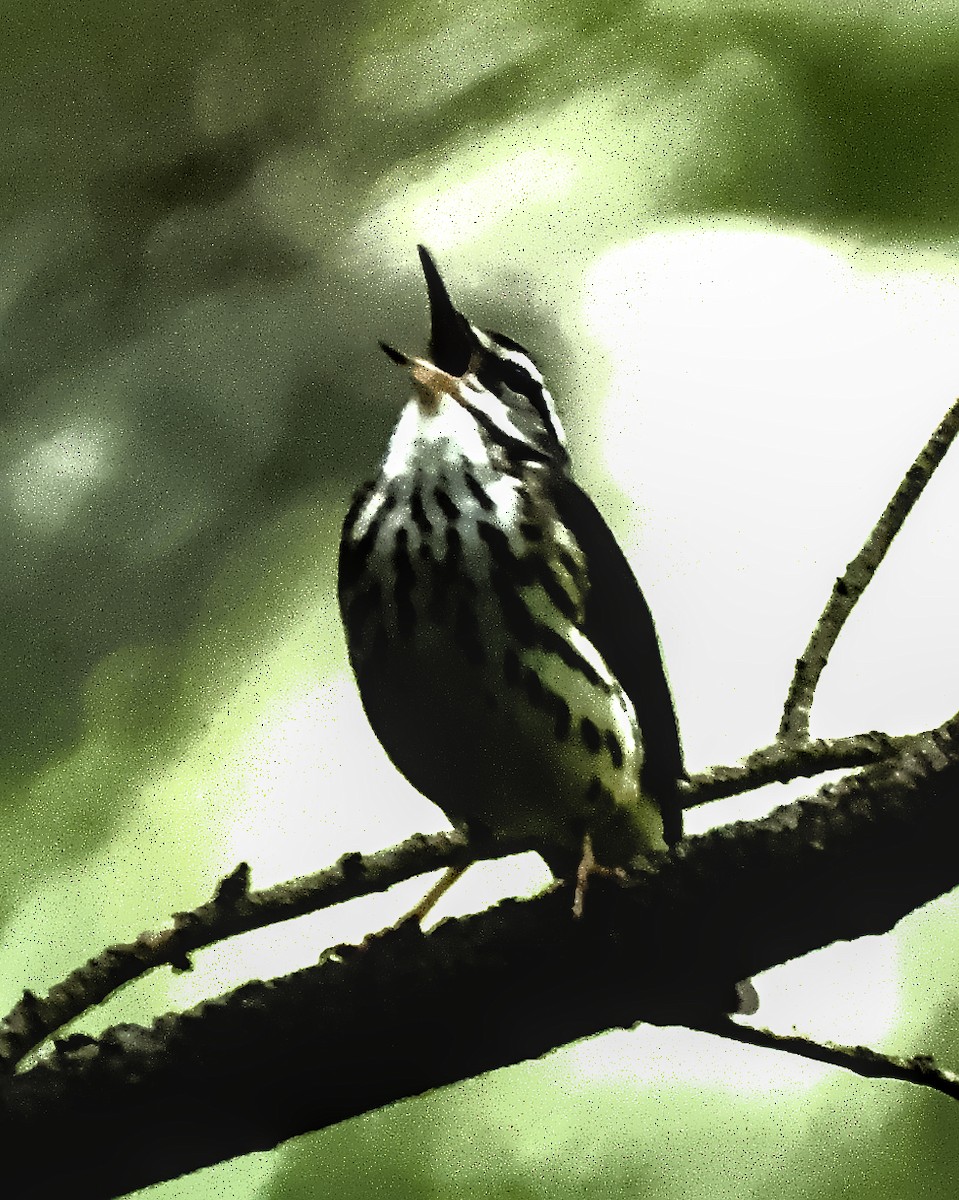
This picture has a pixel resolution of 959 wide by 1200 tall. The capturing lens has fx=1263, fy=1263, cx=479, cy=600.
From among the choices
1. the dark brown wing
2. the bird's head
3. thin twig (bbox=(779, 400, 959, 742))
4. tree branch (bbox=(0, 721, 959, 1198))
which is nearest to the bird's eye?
the bird's head

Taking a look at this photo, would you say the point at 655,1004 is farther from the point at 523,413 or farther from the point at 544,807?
the point at 523,413

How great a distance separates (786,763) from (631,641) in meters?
0.16

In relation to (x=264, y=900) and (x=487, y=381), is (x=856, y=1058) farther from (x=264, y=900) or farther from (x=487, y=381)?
(x=487, y=381)

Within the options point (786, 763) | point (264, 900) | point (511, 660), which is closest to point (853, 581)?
point (786, 763)

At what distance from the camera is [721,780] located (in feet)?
3.36

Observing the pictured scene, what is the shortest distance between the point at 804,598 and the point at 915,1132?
1.39 feet

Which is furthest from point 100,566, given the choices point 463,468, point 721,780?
point 721,780

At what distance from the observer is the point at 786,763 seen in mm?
1009

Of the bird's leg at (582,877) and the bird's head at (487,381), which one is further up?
the bird's head at (487,381)

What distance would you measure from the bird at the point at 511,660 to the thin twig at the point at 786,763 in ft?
0.08

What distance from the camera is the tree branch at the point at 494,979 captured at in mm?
903

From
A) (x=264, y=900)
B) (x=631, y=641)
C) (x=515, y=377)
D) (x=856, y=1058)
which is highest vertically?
(x=515, y=377)

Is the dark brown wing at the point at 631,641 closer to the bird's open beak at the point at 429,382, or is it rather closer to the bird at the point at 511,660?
the bird at the point at 511,660

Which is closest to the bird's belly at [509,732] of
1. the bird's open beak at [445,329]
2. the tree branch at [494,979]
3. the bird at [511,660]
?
the bird at [511,660]
